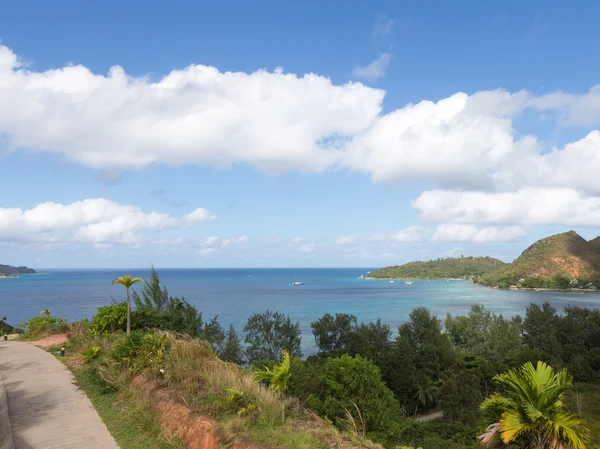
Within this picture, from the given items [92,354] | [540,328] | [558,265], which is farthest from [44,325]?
[558,265]

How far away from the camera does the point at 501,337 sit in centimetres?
4478

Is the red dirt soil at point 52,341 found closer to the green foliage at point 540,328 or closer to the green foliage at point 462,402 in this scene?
the green foliage at point 462,402

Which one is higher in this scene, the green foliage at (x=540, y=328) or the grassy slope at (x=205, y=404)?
the grassy slope at (x=205, y=404)

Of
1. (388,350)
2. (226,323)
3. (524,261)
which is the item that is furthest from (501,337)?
(524,261)

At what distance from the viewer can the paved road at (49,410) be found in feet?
22.6

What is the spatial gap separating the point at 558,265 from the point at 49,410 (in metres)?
160

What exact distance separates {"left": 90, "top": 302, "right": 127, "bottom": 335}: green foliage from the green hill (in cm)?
14021

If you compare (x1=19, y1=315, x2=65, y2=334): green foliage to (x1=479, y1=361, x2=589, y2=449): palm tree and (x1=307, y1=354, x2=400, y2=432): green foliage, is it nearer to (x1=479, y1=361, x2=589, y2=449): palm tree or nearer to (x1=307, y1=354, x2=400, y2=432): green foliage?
(x1=307, y1=354, x2=400, y2=432): green foliage

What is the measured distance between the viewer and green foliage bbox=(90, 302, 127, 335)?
16.5 m

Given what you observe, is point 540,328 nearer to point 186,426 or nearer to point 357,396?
point 357,396

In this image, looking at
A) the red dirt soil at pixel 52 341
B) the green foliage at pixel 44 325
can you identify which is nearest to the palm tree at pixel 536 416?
the red dirt soil at pixel 52 341

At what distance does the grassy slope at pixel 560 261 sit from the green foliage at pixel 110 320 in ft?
470

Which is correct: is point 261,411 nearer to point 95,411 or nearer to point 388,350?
point 95,411

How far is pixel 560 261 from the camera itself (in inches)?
5438
